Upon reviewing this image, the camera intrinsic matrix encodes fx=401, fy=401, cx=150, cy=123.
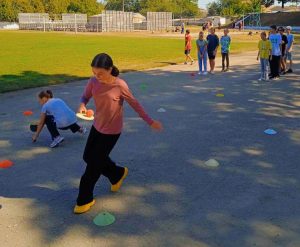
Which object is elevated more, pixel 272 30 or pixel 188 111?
pixel 272 30

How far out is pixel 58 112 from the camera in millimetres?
6547

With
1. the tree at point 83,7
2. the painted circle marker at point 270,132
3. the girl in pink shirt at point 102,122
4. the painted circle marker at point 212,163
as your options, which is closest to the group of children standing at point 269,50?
the painted circle marker at point 270,132

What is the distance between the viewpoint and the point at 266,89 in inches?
466

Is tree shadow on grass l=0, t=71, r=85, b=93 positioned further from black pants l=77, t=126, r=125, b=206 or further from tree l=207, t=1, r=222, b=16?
tree l=207, t=1, r=222, b=16

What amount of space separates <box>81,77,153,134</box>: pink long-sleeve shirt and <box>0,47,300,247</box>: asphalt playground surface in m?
0.90

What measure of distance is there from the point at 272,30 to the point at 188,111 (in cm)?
649

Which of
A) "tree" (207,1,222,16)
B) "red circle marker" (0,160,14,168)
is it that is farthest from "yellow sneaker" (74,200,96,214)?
"tree" (207,1,222,16)

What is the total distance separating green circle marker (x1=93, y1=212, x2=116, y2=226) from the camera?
4.00 m

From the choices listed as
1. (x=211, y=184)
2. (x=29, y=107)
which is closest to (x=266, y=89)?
(x=29, y=107)

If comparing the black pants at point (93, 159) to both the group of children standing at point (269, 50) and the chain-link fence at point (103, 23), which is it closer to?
the group of children standing at point (269, 50)

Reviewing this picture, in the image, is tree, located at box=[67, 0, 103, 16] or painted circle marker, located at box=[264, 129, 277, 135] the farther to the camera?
tree, located at box=[67, 0, 103, 16]

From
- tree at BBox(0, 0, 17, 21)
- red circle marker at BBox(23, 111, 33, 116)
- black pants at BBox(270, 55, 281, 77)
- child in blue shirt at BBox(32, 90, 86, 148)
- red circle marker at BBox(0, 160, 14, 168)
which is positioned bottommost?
red circle marker at BBox(0, 160, 14, 168)

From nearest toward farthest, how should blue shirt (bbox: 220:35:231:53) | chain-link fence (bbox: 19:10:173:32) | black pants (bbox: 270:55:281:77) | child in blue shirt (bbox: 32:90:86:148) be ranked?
child in blue shirt (bbox: 32:90:86:148), black pants (bbox: 270:55:281:77), blue shirt (bbox: 220:35:231:53), chain-link fence (bbox: 19:10:173:32)

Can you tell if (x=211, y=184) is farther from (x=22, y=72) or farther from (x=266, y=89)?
(x=22, y=72)
